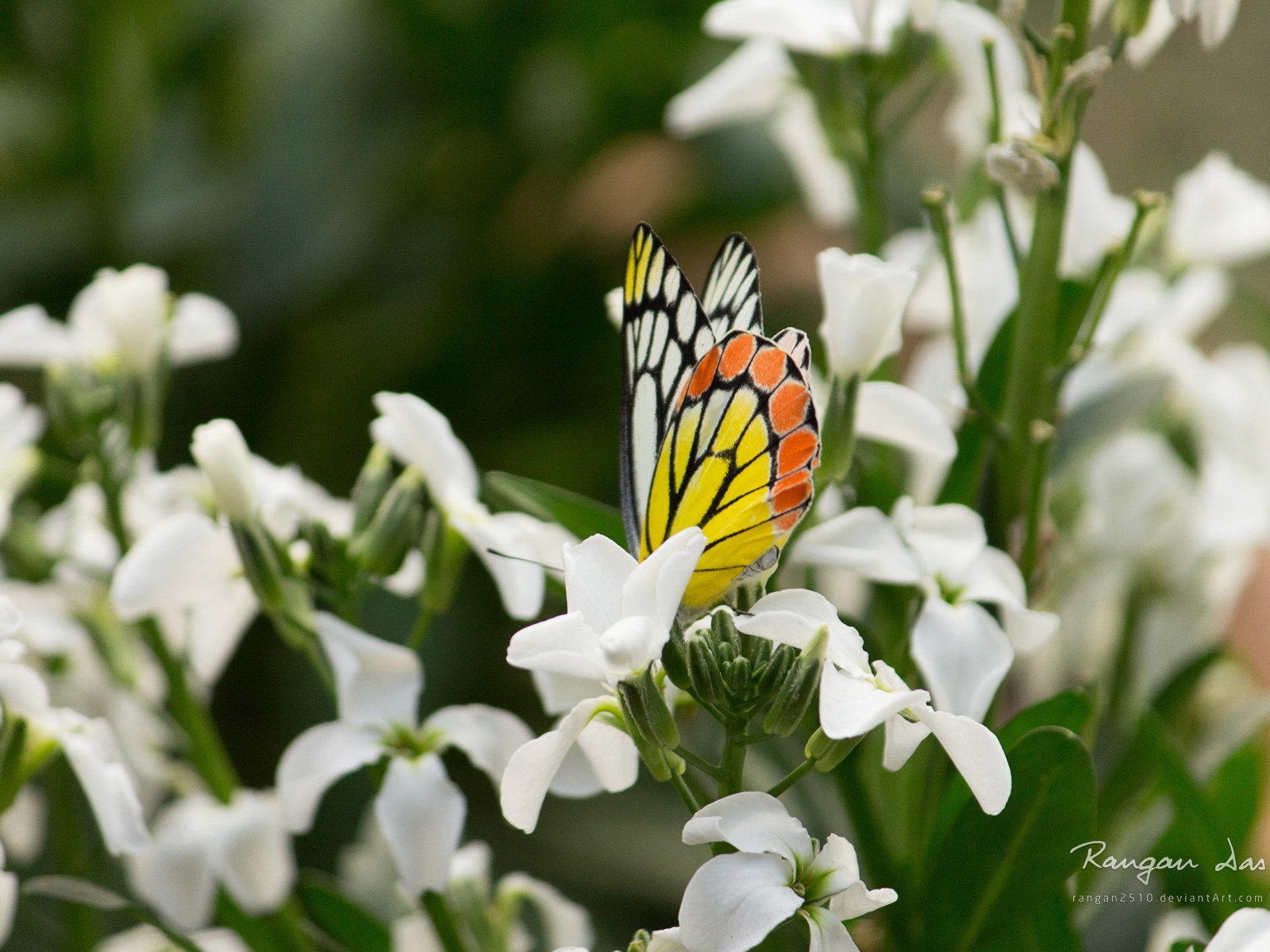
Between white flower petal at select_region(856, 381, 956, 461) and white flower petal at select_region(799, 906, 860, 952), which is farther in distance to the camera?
white flower petal at select_region(856, 381, 956, 461)

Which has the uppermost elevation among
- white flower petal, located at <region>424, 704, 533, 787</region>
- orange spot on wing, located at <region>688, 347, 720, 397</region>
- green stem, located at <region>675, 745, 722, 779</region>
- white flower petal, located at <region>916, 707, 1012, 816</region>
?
orange spot on wing, located at <region>688, 347, 720, 397</region>

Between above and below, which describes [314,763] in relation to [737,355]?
below

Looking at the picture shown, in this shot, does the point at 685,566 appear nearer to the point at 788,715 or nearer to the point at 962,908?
the point at 788,715

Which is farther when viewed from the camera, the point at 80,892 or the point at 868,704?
the point at 80,892

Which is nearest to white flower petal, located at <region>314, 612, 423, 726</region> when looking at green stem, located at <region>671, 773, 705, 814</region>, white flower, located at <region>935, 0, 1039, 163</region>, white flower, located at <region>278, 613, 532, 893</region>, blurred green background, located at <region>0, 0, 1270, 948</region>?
white flower, located at <region>278, 613, 532, 893</region>

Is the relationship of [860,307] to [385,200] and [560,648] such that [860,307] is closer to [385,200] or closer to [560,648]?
[560,648]

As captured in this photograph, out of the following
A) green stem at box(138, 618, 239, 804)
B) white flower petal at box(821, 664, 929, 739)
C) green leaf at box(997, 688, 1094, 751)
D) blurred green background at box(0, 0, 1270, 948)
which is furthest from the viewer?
blurred green background at box(0, 0, 1270, 948)

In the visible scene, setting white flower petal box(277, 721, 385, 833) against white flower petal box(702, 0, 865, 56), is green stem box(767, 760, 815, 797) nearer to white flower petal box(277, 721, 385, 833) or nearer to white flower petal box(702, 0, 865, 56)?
white flower petal box(277, 721, 385, 833)

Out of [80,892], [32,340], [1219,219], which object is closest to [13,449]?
[32,340]
